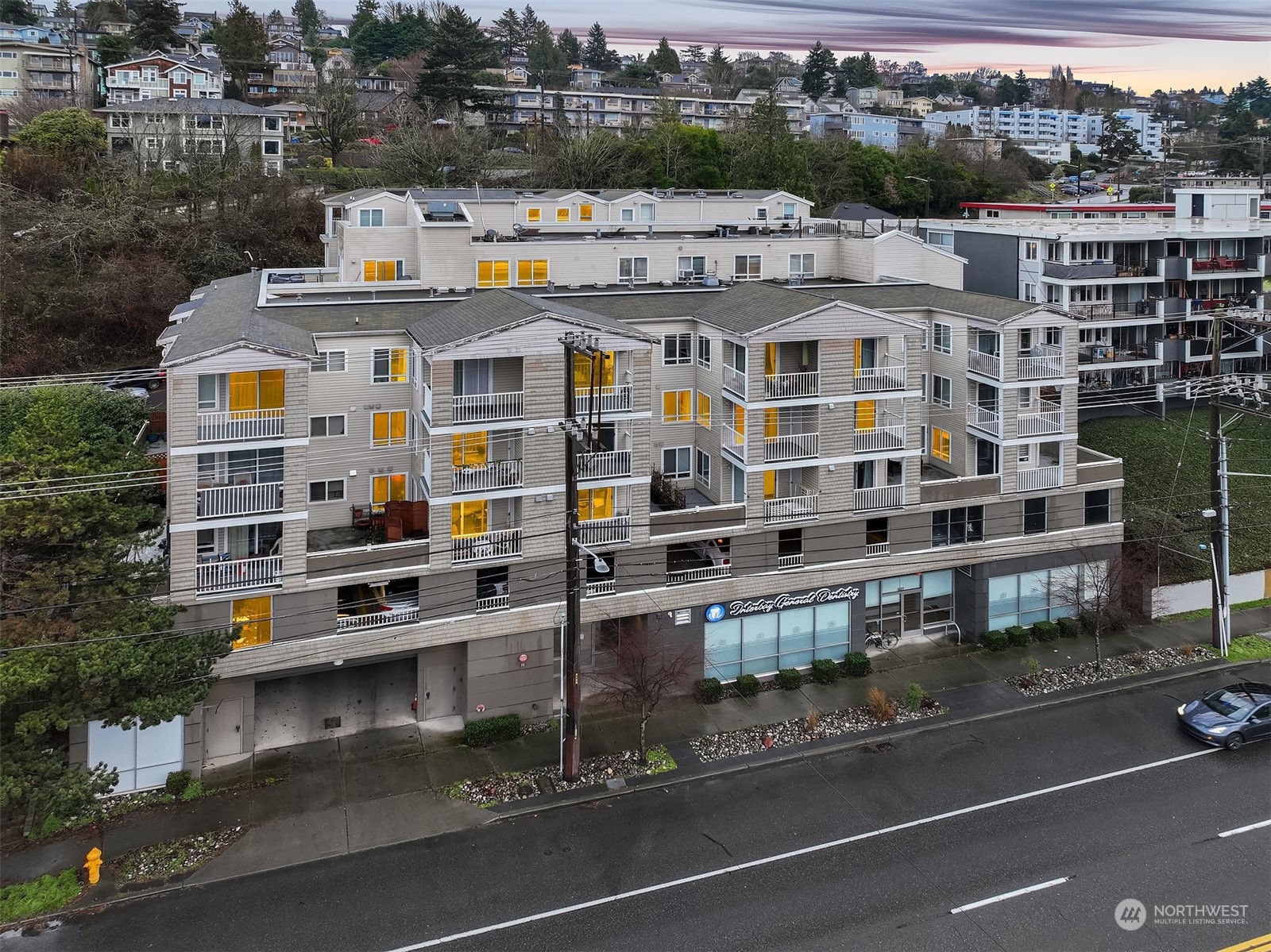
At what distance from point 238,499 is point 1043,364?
27674mm

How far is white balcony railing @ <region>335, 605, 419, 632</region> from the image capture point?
89.9ft

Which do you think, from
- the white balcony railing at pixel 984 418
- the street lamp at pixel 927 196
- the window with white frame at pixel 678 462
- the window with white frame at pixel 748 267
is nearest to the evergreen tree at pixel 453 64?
the street lamp at pixel 927 196

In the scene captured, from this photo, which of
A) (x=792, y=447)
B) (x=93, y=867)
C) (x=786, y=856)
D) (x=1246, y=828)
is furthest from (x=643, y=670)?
(x=1246, y=828)

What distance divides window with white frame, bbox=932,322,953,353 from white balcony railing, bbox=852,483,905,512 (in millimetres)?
6821

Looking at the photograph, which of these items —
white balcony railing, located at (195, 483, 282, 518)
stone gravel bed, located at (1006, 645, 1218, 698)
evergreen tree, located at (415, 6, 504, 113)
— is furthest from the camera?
evergreen tree, located at (415, 6, 504, 113)

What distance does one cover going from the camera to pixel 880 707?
29875mm

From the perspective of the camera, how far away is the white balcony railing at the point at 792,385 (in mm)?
31469

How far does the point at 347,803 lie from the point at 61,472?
12282 mm

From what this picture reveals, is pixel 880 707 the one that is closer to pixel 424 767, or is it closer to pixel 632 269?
pixel 424 767

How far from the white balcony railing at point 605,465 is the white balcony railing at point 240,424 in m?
8.82

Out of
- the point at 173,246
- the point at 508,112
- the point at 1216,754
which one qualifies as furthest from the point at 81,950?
the point at 508,112

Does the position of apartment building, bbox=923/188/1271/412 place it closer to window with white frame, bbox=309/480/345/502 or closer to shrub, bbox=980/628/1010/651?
shrub, bbox=980/628/1010/651

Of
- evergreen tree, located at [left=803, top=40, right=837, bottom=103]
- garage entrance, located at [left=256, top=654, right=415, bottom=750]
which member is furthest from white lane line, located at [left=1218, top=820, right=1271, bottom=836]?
evergreen tree, located at [left=803, top=40, right=837, bottom=103]

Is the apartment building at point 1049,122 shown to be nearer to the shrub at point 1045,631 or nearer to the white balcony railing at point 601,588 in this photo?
the shrub at point 1045,631
